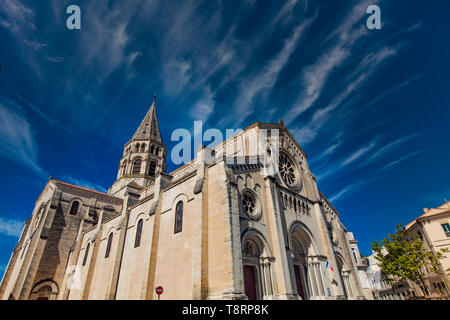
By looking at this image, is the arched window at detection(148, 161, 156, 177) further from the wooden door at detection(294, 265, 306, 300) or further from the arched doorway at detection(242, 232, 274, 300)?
the wooden door at detection(294, 265, 306, 300)

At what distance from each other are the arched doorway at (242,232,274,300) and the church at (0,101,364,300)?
6 cm

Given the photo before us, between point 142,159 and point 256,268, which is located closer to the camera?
point 256,268

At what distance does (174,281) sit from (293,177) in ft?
49.0

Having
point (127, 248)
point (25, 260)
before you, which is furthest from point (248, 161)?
point (25, 260)

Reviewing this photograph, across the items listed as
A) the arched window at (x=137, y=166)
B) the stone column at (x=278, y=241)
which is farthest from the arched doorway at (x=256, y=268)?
the arched window at (x=137, y=166)

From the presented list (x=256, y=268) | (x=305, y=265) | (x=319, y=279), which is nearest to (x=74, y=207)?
(x=256, y=268)

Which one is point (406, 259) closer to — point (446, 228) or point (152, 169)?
point (446, 228)

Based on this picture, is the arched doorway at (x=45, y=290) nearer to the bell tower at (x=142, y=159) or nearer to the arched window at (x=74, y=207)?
the arched window at (x=74, y=207)

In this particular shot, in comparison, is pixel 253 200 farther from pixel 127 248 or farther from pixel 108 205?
pixel 108 205

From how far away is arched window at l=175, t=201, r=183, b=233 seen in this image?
1524 centimetres

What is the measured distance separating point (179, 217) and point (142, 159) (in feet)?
79.2

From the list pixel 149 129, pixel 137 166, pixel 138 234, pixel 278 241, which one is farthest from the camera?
pixel 149 129

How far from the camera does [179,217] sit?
15711 mm
